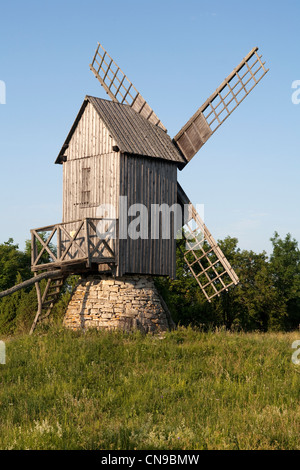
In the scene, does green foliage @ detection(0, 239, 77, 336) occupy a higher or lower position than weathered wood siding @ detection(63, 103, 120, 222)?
lower

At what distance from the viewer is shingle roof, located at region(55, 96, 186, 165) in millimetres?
21578

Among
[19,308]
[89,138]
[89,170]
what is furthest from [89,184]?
[19,308]

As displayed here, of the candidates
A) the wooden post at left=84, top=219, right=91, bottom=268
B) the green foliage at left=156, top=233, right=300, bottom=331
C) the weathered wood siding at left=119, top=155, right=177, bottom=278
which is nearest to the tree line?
the green foliage at left=156, top=233, right=300, bottom=331

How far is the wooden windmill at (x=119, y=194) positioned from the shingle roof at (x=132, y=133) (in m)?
0.04

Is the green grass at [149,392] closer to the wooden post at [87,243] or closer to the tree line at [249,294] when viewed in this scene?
the wooden post at [87,243]

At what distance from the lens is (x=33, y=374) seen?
1609cm

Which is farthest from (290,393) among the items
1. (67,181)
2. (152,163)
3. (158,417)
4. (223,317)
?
(223,317)

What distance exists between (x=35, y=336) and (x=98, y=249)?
372 cm

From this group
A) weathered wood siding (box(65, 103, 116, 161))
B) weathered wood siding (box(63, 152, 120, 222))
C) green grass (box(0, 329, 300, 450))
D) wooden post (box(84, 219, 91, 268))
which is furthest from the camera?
weathered wood siding (box(65, 103, 116, 161))

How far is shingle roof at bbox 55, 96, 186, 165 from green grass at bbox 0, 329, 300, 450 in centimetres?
670

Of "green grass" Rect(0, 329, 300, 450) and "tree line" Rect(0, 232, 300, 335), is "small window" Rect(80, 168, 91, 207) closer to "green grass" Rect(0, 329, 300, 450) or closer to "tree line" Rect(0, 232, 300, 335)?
"green grass" Rect(0, 329, 300, 450)

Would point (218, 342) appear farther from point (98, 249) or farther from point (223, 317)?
point (223, 317)

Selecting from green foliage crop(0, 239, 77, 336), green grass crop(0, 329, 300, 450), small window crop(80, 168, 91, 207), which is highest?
small window crop(80, 168, 91, 207)

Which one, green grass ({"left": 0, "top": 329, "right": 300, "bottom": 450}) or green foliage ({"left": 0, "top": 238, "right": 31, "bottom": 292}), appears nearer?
green grass ({"left": 0, "top": 329, "right": 300, "bottom": 450})
